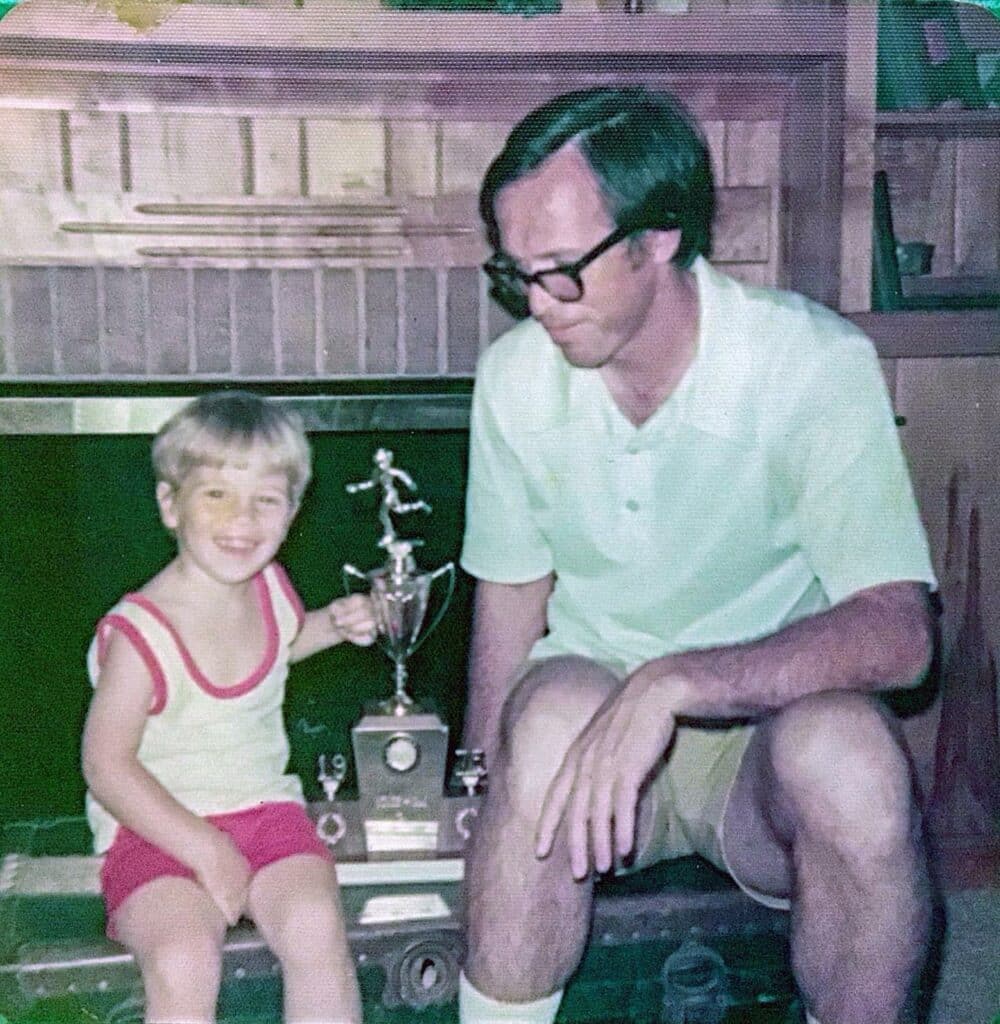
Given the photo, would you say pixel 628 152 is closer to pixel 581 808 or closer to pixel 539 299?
pixel 539 299

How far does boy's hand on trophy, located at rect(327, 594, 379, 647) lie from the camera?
3.62 ft

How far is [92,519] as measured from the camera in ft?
4.08

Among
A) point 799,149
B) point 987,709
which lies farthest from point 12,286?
point 987,709

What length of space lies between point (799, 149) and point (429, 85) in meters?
0.38

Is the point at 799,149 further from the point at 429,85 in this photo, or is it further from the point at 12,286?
the point at 12,286

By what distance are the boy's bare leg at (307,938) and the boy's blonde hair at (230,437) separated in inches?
12.1

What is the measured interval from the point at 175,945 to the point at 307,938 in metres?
0.09

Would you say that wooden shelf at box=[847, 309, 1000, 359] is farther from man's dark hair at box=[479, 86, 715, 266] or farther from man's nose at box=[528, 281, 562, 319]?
man's nose at box=[528, 281, 562, 319]

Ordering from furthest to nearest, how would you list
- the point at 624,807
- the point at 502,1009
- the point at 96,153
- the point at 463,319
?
the point at 463,319 → the point at 96,153 → the point at 502,1009 → the point at 624,807

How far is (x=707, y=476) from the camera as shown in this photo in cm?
103

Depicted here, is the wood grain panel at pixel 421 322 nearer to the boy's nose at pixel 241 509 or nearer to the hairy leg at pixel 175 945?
the boy's nose at pixel 241 509

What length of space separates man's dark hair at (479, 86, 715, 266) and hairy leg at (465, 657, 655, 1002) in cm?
38

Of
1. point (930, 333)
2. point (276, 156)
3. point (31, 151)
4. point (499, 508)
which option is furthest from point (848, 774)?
point (31, 151)

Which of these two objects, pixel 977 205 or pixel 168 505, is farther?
pixel 977 205
